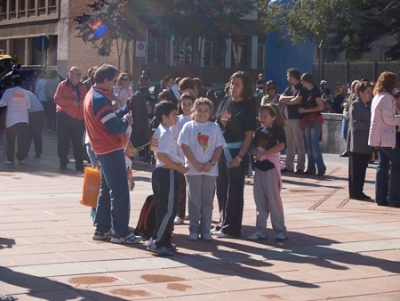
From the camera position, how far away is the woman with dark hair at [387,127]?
40.6ft

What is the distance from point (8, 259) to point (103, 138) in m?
1.66

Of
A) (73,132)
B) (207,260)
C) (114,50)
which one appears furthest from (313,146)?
(114,50)

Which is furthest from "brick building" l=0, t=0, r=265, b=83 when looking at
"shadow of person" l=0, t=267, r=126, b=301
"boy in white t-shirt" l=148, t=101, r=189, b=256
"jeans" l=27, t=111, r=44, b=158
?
"shadow of person" l=0, t=267, r=126, b=301

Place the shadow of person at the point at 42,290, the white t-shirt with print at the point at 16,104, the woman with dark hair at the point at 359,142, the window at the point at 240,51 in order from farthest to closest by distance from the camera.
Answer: the window at the point at 240,51
the white t-shirt with print at the point at 16,104
the woman with dark hair at the point at 359,142
the shadow of person at the point at 42,290

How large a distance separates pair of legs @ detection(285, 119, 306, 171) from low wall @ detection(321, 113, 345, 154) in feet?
18.0

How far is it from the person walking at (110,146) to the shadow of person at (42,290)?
1813mm

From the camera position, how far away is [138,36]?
113 ft

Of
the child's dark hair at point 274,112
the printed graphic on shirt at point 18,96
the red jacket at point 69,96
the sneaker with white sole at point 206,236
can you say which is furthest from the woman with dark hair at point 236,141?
the printed graphic on shirt at point 18,96

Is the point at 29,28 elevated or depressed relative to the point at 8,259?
elevated

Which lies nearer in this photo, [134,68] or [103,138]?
[103,138]

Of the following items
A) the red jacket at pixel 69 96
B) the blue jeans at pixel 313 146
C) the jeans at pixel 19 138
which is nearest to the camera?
the red jacket at pixel 69 96

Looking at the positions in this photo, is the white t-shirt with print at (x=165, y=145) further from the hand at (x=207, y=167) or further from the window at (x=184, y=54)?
the window at (x=184, y=54)

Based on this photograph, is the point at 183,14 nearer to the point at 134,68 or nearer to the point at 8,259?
the point at 134,68

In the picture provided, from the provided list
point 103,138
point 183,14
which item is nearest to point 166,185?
point 103,138
